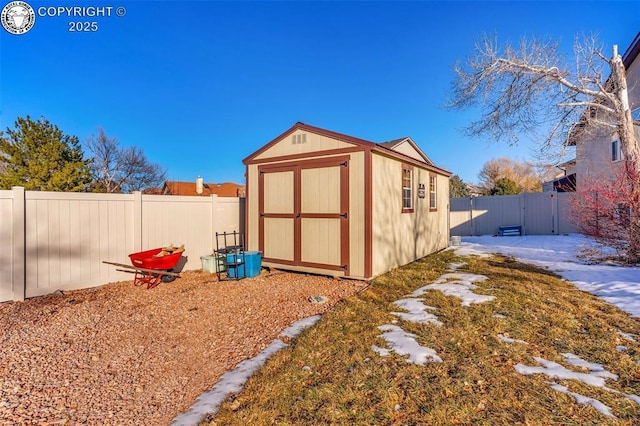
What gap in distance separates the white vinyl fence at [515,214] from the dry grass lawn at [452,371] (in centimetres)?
1033

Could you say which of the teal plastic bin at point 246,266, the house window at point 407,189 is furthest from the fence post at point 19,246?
the house window at point 407,189

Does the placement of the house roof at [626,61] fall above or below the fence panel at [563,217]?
above

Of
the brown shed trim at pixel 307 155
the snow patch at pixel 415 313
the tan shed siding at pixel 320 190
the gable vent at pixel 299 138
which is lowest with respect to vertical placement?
the snow patch at pixel 415 313

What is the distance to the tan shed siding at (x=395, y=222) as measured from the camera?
6.11 meters

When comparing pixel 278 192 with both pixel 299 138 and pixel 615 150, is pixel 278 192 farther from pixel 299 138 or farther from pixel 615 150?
pixel 615 150

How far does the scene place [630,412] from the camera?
206 centimetres

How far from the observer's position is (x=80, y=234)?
5418 mm

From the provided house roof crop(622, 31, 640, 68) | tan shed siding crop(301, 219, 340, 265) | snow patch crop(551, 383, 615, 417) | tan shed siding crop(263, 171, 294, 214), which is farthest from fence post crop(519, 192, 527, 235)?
snow patch crop(551, 383, 615, 417)

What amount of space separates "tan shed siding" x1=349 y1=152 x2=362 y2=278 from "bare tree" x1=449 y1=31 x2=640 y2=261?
243 inches

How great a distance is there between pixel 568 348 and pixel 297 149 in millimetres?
5579

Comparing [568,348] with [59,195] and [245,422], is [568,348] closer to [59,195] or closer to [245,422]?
[245,422]

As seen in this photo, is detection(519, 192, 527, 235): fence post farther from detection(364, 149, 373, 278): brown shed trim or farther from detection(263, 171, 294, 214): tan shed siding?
detection(263, 171, 294, 214): tan shed siding

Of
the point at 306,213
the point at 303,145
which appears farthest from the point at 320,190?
the point at 303,145

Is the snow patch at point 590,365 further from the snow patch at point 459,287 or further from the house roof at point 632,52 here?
the house roof at point 632,52
